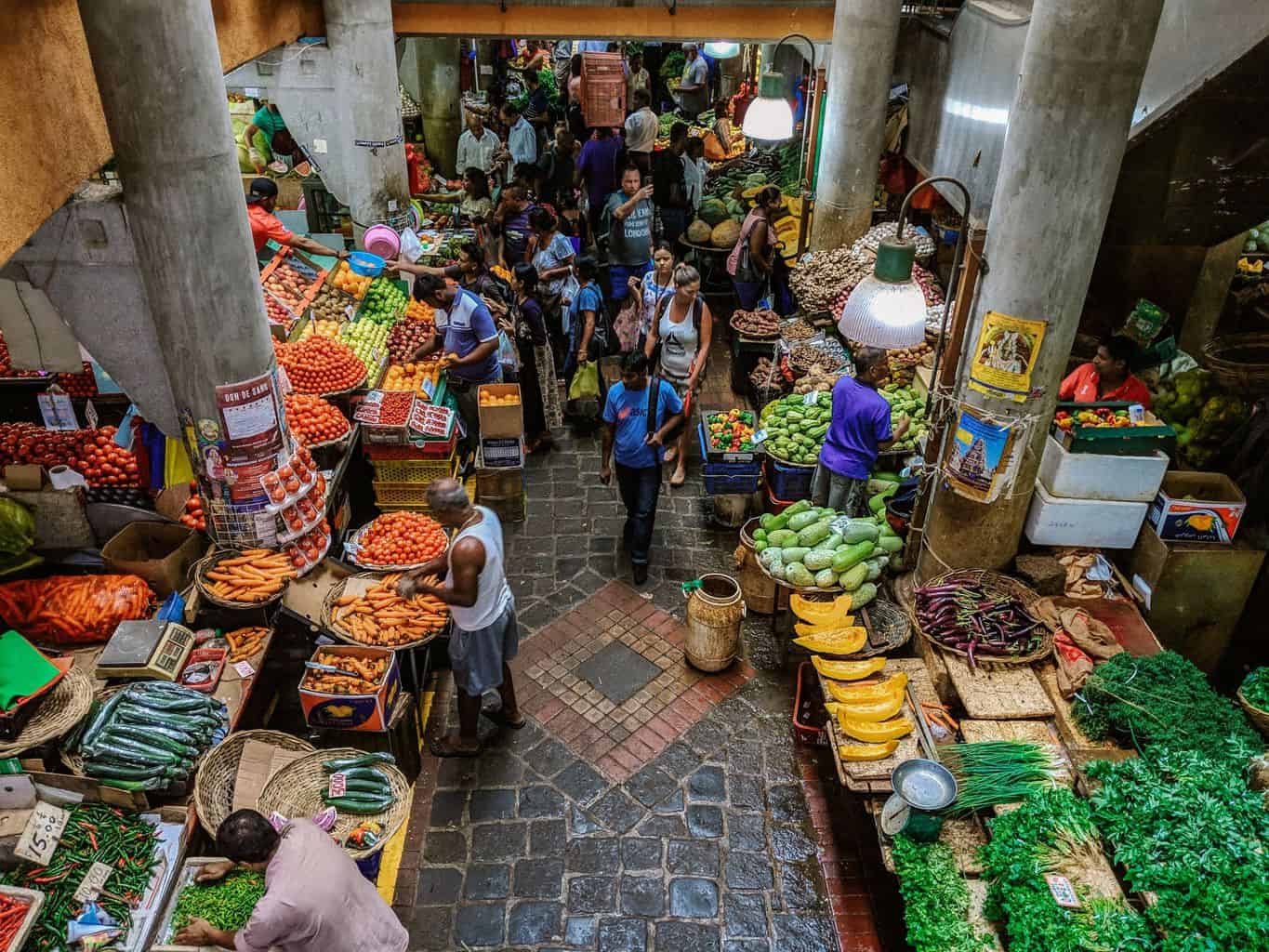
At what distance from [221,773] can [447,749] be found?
156 centimetres

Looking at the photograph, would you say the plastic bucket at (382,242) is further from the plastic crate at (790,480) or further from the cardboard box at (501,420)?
the plastic crate at (790,480)

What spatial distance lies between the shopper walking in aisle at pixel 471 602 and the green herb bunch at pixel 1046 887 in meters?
3.16

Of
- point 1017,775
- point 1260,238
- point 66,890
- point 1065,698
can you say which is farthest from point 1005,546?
point 1260,238

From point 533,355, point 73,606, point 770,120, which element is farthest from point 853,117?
point 73,606

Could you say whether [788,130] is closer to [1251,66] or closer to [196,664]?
[1251,66]

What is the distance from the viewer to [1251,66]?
20.0 ft

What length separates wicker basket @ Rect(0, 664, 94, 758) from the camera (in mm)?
4934

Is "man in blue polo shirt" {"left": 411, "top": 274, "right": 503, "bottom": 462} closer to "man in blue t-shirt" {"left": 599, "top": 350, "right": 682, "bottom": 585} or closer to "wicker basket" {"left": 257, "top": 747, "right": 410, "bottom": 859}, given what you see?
"man in blue t-shirt" {"left": 599, "top": 350, "right": 682, "bottom": 585}

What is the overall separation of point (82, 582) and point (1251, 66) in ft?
27.1

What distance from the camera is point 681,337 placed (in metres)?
9.12

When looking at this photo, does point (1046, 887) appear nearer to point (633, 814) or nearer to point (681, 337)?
point (633, 814)

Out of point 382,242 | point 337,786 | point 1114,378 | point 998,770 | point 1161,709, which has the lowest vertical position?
point 337,786

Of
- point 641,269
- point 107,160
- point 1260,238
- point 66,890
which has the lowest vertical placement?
point 66,890

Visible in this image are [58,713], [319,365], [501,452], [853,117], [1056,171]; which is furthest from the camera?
[853,117]
